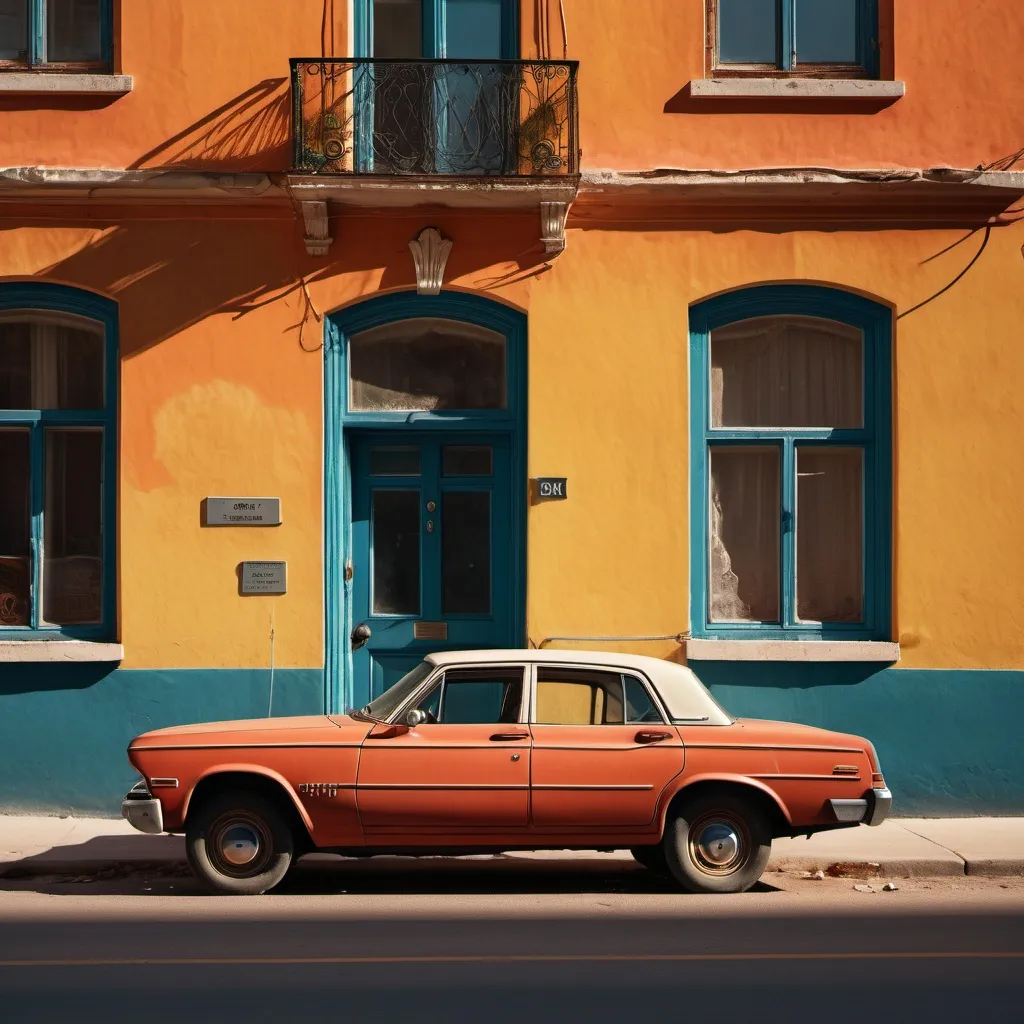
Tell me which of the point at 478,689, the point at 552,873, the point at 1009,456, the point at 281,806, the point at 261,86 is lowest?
the point at 552,873

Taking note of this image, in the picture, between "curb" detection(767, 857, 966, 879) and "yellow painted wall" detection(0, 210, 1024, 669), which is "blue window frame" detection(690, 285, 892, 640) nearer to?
"yellow painted wall" detection(0, 210, 1024, 669)

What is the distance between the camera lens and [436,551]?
461 inches

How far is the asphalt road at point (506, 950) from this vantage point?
5930 millimetres

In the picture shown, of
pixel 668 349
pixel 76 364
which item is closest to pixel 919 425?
pixel 668 349

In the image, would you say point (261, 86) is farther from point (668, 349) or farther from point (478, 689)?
point (478, 689)

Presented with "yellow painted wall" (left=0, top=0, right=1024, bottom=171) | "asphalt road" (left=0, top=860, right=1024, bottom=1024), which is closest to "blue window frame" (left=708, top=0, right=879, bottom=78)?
"yellow painted wall" (left=0, top=0, right=1024, bottom=171)

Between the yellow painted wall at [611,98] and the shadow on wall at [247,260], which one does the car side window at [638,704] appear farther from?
the yellow painted wall at [611,98]

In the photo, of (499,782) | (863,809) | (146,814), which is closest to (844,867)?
(863,809)

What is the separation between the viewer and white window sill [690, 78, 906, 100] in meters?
11.4

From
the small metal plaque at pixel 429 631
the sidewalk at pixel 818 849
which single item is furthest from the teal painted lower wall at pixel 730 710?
the small metal plaque at pixel 429 631

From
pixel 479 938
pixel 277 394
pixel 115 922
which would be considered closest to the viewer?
pixel 479 938

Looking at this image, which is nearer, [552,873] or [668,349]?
[552,873]

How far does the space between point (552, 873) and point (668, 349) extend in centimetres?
432

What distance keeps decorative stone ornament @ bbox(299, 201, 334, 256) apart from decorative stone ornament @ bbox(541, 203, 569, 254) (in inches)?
67.4
